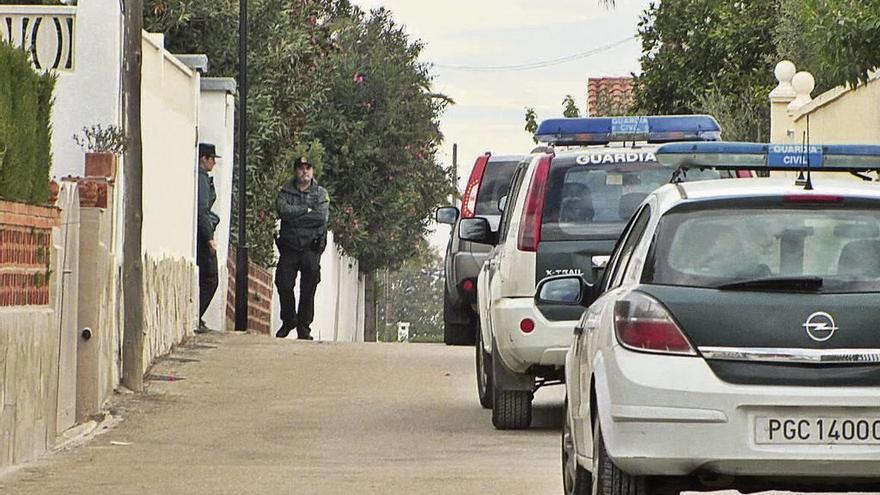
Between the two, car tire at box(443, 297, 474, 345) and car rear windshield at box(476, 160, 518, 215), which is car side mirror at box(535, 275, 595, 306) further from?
car tire at box(443, 297, 474, 345)

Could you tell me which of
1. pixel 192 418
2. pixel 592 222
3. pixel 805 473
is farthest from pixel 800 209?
pixel 192 418

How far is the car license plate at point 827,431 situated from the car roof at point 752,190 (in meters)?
0.99

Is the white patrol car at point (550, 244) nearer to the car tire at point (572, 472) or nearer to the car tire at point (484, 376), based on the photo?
the car tire at point (484, 376)

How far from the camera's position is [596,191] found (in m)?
14.4

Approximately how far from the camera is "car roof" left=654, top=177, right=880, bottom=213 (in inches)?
352

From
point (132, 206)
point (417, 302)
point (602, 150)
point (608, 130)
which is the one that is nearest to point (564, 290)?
point (602, 150)

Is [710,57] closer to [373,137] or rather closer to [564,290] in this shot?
[373,137]

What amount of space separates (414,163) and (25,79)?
31512 mm

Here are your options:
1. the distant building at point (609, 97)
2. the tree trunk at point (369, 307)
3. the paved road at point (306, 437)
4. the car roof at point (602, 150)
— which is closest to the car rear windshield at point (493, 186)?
the paved road at point (306, 437)

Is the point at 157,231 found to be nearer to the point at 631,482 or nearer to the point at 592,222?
the point at 592,222

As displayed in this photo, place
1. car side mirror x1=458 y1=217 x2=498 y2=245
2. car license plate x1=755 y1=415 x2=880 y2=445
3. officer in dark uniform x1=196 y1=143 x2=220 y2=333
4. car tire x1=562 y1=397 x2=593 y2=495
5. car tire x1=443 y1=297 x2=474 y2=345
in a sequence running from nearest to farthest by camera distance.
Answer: car license plate x1=755 y1=415 x2=880 y2=445 < car tire x1=562 y1=397 x2=593 y2=495 < car side mirror x1=458 y1=217 x2=498 y2=245 < officer in dark uniform x1=196 y1=143 x2=220 y2=333 < car tire x1=443 y1=297 x2=474 y2=345

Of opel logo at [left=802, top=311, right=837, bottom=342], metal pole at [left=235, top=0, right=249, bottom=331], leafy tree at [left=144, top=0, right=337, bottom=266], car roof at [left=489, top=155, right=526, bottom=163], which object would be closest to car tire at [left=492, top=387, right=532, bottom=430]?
opel logo at [left=802, top=311, right=837, bottom=342]

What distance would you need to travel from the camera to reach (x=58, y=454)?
13.6 meters

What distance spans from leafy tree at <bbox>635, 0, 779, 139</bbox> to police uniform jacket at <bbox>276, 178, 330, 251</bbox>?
16546 mm
